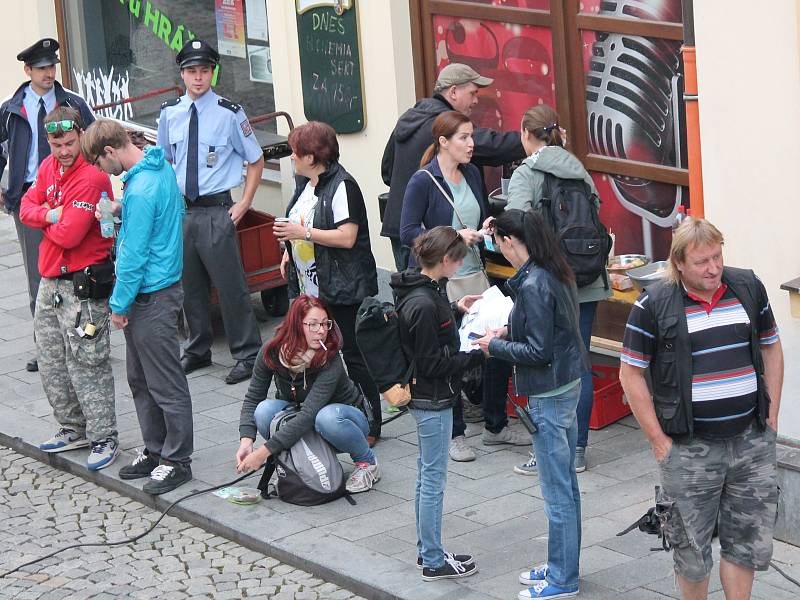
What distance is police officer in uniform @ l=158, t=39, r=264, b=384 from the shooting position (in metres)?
9.44

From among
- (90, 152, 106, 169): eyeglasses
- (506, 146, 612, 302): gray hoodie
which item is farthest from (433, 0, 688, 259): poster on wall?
(90, 152, 106, 169): eyeglasses

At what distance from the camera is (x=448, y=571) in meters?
6.29

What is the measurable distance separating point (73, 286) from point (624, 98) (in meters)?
3.36

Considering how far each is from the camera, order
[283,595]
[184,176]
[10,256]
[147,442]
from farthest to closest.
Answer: [10,256]
[184,176]
[147,442]
[283,595]

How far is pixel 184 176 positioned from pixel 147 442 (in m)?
2.17

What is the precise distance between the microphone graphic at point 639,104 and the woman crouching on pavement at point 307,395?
223 cm

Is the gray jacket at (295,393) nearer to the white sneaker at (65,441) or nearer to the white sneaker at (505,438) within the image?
the white sneaker at (505,438)

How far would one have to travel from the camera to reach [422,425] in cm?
618

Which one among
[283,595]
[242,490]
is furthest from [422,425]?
A: [242,490]

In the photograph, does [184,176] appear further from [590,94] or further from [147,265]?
[590,94]

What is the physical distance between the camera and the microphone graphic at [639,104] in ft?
27.0

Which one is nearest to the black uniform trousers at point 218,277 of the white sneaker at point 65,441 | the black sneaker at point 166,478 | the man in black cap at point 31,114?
the man in black cap at point 31,114

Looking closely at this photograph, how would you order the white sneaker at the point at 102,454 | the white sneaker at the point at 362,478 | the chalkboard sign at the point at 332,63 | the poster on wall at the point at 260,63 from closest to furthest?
the white sneaker at the point at 362,478, the white sneaker at the point at 102,454, the chalkboard sign at the point at 332,63, the poster on wall at the point at 260,63

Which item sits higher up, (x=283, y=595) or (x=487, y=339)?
(x=487, y=339)
